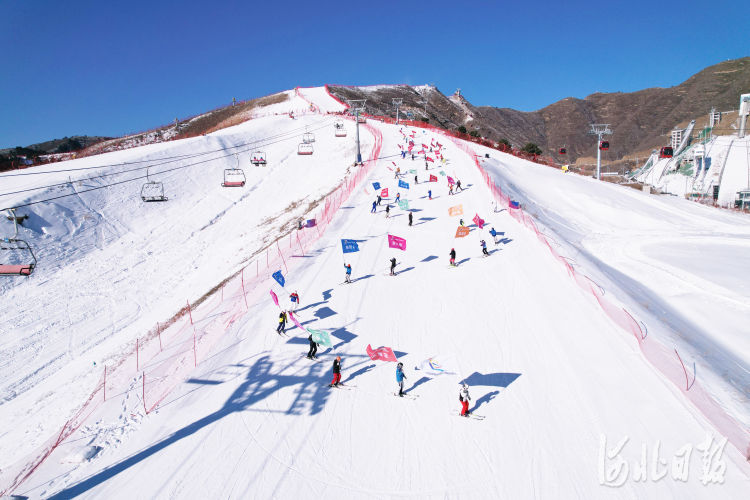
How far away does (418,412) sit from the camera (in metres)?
11.9

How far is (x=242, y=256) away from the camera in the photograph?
30.0 meters

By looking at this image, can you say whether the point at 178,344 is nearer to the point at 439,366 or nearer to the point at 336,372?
the point at 336,372

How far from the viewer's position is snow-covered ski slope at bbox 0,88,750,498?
959 cm

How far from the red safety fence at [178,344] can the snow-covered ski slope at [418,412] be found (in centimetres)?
70

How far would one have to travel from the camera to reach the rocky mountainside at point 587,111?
110m

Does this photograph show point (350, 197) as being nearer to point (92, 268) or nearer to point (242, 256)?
point (242, 256)

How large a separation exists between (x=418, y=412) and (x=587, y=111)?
205311 mm

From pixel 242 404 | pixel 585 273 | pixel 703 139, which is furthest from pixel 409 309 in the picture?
pixel 703 139

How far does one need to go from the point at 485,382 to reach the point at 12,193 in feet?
130

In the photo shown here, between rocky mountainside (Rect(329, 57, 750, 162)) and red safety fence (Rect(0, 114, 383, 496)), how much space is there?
72.4 meters

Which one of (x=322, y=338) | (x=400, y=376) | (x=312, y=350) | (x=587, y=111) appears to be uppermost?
(x=587, y=111)

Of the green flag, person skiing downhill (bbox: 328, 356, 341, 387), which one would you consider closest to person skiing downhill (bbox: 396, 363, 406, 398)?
person skiing downhill (bbox: 328, 356, 341, 387)

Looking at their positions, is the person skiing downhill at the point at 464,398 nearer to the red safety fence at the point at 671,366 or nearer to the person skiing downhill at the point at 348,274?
the red safety fence at the point at 671,366

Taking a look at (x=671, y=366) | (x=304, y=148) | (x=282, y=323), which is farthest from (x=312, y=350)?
(x=304, y=148)
